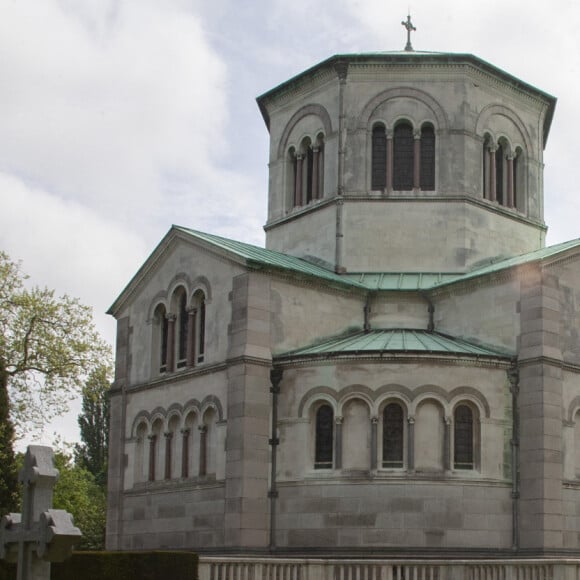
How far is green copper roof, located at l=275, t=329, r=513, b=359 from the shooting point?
2900 cm

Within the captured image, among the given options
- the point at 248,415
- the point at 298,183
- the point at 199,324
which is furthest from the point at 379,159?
the point at 248,415

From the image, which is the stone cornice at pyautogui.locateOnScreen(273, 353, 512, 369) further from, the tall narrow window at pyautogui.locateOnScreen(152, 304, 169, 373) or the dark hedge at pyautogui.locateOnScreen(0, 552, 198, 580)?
the dark hedge at pyautogui.locateOnScreen(0, 552, 198, 580)

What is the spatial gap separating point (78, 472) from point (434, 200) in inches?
1175

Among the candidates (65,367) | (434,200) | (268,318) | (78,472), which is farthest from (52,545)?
(78,472)

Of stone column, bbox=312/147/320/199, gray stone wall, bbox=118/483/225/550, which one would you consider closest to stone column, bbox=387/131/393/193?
stone column, bbox=312/147/320/199

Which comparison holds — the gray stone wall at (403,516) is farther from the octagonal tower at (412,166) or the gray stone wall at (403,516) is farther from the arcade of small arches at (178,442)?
the octagonal tower at (412,166)

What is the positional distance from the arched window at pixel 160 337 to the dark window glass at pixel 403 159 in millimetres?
8726

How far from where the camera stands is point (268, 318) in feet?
98.5

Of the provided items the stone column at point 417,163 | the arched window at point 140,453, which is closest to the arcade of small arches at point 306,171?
the stone column at point 417,163

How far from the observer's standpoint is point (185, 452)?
3133 cm

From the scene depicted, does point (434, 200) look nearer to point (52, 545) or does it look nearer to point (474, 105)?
point (474, 105)

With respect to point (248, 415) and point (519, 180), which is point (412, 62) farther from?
point (248, 415)

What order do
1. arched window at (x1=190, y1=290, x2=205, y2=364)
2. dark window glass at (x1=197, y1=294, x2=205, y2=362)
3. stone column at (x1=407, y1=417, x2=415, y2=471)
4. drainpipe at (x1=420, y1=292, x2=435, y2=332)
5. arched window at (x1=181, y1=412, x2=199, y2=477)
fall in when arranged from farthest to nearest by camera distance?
drainpipe at (x1=420, y1=292, x2=435, y2=332), arched window at (x1=190, y1=290, x2=205, y2=364), dark window glass at (x1=197, y1=294, x2=205, y2=362), arched window at (x1=181, y1=412, x2=199, y2=477), stone column at (x1=407, y1=417, x2=415, y2=471)

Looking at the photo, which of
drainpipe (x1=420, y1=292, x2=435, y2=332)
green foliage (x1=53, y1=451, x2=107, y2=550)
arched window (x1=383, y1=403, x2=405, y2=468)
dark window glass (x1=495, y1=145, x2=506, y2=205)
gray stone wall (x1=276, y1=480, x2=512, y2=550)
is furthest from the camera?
green foliage (x1=53, y1=451, x2=107, y2=550)
